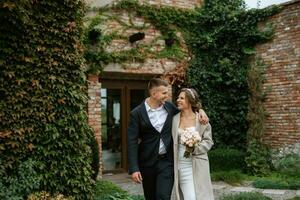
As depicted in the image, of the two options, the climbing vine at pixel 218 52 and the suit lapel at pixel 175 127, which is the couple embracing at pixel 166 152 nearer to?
the suit lapel at pixel 175 127

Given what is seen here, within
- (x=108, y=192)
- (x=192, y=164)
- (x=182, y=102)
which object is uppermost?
(x=182, y=102)

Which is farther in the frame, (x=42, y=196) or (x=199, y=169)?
(x=42, y=196)

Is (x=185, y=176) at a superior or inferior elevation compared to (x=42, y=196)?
superior

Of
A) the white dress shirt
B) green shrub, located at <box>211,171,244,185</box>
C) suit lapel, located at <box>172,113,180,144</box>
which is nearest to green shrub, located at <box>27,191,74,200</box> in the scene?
the white dress shirt

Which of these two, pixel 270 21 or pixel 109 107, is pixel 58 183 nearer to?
pixel 109 107

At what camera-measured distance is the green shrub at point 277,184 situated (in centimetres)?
859

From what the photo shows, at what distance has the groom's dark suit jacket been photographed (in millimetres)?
4809

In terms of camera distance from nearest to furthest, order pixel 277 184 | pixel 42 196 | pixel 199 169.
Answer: pixel 199 169, pixel 42 196, pixel 277 184

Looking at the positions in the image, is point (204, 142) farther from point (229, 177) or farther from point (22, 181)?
point (229, 177)

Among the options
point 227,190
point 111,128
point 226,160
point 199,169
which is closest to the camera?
point 199,169

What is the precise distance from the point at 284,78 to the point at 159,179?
681cm

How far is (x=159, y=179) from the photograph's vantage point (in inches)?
189

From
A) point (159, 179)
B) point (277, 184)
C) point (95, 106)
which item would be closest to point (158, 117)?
point (159, 179)

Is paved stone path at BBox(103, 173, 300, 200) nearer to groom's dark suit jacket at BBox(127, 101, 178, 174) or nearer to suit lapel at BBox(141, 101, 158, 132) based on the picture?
groom's dark suit jacket at BBox(127, 101, 178, 174)
